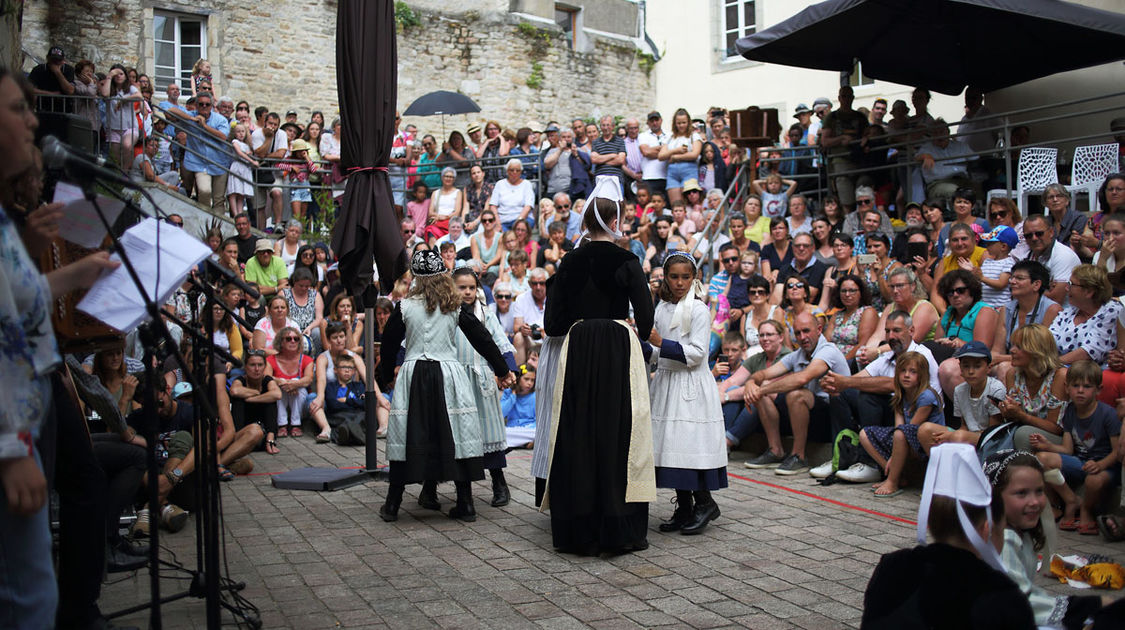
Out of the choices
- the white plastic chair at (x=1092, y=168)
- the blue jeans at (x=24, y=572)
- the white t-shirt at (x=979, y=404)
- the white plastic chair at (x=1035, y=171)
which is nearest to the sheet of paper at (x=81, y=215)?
the blue jeans at (x=24, y=572)

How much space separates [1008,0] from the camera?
10289 millimetres

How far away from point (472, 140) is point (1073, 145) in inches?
402

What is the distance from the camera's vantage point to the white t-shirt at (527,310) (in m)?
12.0

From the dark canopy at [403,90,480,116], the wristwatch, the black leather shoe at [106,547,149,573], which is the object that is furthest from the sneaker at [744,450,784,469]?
the dark canopy at [403,90,480,116]

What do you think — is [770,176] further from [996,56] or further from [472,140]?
[472,140]

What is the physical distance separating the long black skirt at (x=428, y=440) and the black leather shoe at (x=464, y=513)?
21 centimetres

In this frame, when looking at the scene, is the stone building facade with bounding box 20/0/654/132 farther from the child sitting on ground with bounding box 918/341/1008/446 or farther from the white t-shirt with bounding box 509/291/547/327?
the child sitting on ground with bounding box 918/341/1008/446

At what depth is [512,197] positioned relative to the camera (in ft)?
51.7

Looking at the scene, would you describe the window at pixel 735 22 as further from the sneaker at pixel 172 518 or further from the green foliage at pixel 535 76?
the sneaker at pixel 172 518

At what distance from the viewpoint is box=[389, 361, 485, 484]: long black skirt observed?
6.84 m

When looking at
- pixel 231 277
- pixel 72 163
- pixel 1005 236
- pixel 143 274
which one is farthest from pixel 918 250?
pixel 72 163

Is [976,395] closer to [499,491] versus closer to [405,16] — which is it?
[499,491]

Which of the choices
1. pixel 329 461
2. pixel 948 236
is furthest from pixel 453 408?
pixel 948 236

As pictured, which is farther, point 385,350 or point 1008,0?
point 1008,0
